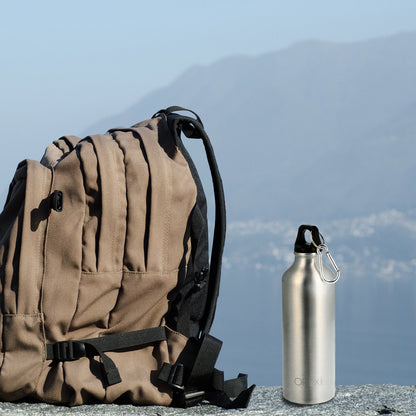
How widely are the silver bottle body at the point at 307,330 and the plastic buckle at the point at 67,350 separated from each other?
518 millimetres

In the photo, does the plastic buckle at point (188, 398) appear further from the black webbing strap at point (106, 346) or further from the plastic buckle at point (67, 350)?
the plastic buckle at point (67, 350)

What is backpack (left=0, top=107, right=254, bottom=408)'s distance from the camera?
1697mm

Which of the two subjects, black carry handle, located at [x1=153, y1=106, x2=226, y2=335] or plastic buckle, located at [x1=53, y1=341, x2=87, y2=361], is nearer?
plastic buckle, located at [x1=53, y1=341, x2=87, y2=361]

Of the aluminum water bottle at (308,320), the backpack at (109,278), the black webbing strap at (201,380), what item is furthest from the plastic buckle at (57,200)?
the aluminum water bottle at (308,320)

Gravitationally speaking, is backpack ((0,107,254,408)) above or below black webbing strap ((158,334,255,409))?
above

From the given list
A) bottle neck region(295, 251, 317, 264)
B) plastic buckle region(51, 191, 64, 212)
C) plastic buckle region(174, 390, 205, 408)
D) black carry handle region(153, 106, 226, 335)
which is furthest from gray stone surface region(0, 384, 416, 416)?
plastic buckle region(51, 191, 64, 212)

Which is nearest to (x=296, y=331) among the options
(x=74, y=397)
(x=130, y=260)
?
(x=130, y=260)

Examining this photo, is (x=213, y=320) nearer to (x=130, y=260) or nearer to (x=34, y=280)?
(x=130, y=260)

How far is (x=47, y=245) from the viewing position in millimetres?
1710

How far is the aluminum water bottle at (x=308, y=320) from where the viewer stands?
65.6 inches

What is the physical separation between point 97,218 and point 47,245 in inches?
5.5

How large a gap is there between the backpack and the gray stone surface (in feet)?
0.10

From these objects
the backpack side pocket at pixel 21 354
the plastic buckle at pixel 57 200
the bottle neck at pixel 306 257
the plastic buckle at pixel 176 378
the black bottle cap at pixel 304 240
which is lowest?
the plastic buckle at pixel 176 378

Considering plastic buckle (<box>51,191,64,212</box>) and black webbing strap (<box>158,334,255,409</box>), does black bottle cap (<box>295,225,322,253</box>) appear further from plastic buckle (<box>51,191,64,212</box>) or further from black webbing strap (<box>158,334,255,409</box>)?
plastic buckle (<box>51,191,64,212</box>)
